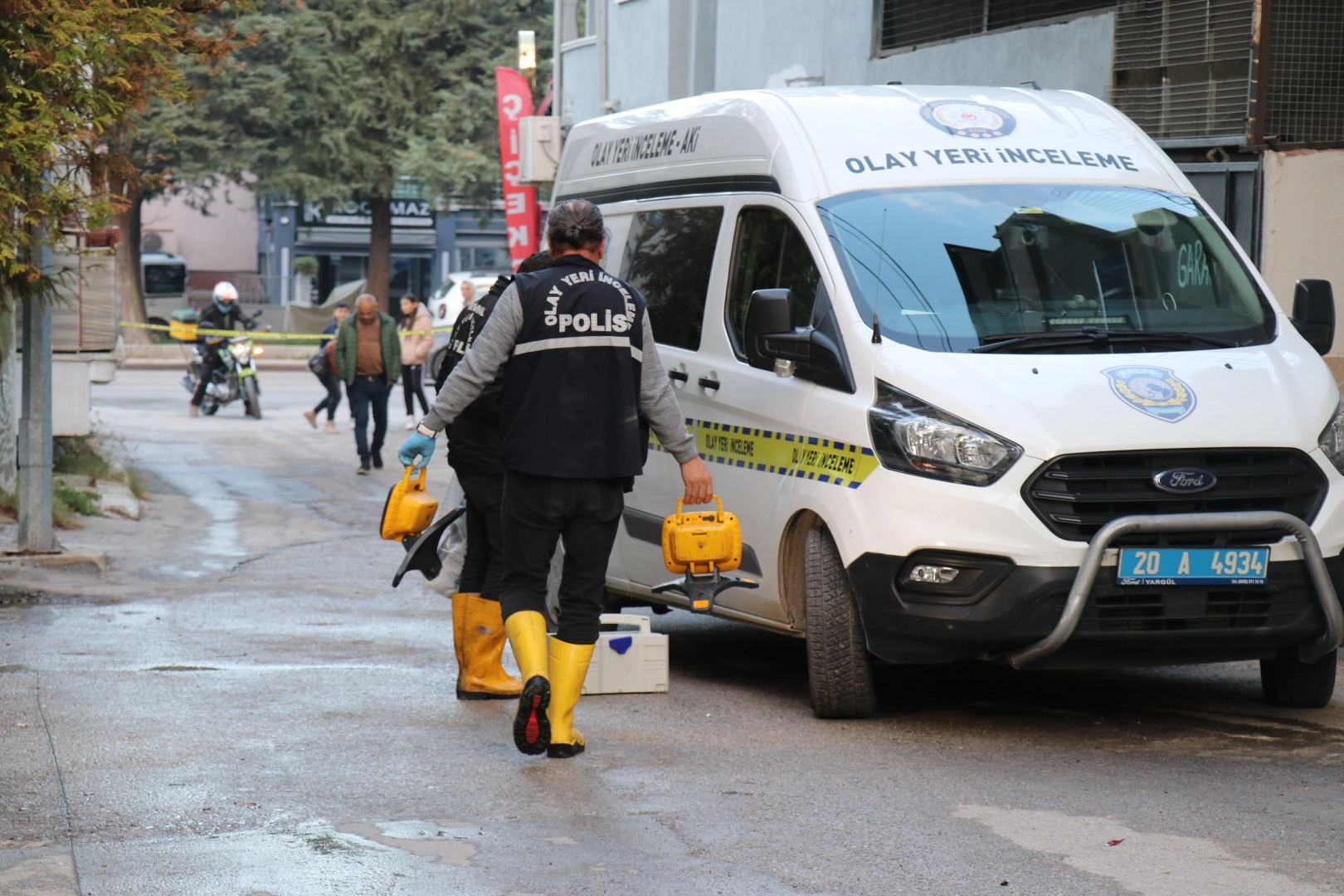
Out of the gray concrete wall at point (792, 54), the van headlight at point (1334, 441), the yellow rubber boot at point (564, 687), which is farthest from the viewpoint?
the gray concrete wall at point (792, 54)

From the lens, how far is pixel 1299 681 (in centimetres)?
718

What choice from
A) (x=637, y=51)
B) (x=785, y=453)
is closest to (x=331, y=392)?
(x=637, y=51)

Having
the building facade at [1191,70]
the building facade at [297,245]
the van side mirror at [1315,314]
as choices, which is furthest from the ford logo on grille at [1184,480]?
the building facade at [297,245]

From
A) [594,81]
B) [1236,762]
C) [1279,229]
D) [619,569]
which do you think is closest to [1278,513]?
[1236,762]

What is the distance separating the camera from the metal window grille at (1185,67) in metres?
11.2

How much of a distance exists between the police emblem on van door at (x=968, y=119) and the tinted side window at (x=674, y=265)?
1.00 metres

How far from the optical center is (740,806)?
220 inches

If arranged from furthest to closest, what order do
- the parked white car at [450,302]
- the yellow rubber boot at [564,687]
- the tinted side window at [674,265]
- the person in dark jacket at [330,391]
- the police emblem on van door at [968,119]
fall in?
the parked white car at [450,302] < the person in dark jacket at [330,391] < the tinted side window at [674,265] < the police emblem on van door at [968,119] < the yellow rubber boot at [564,687]

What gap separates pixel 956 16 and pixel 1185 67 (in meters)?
3.68

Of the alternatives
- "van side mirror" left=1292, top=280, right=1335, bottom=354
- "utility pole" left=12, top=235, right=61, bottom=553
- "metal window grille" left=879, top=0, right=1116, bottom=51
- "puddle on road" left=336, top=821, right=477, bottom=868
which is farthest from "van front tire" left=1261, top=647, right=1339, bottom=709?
"utility pole" left=12, top=235, right=61, bottom=553

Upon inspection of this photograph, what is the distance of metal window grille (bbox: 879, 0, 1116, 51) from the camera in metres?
13.7

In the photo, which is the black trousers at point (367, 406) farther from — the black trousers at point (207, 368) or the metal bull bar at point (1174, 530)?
the metal bull bar at point (1174, 530)

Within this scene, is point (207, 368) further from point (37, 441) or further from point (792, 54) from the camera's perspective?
point (37, 441)

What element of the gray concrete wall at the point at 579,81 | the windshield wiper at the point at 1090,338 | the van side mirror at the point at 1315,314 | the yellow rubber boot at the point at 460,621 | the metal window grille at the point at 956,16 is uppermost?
the gray concrete wall at the point at 579,81
